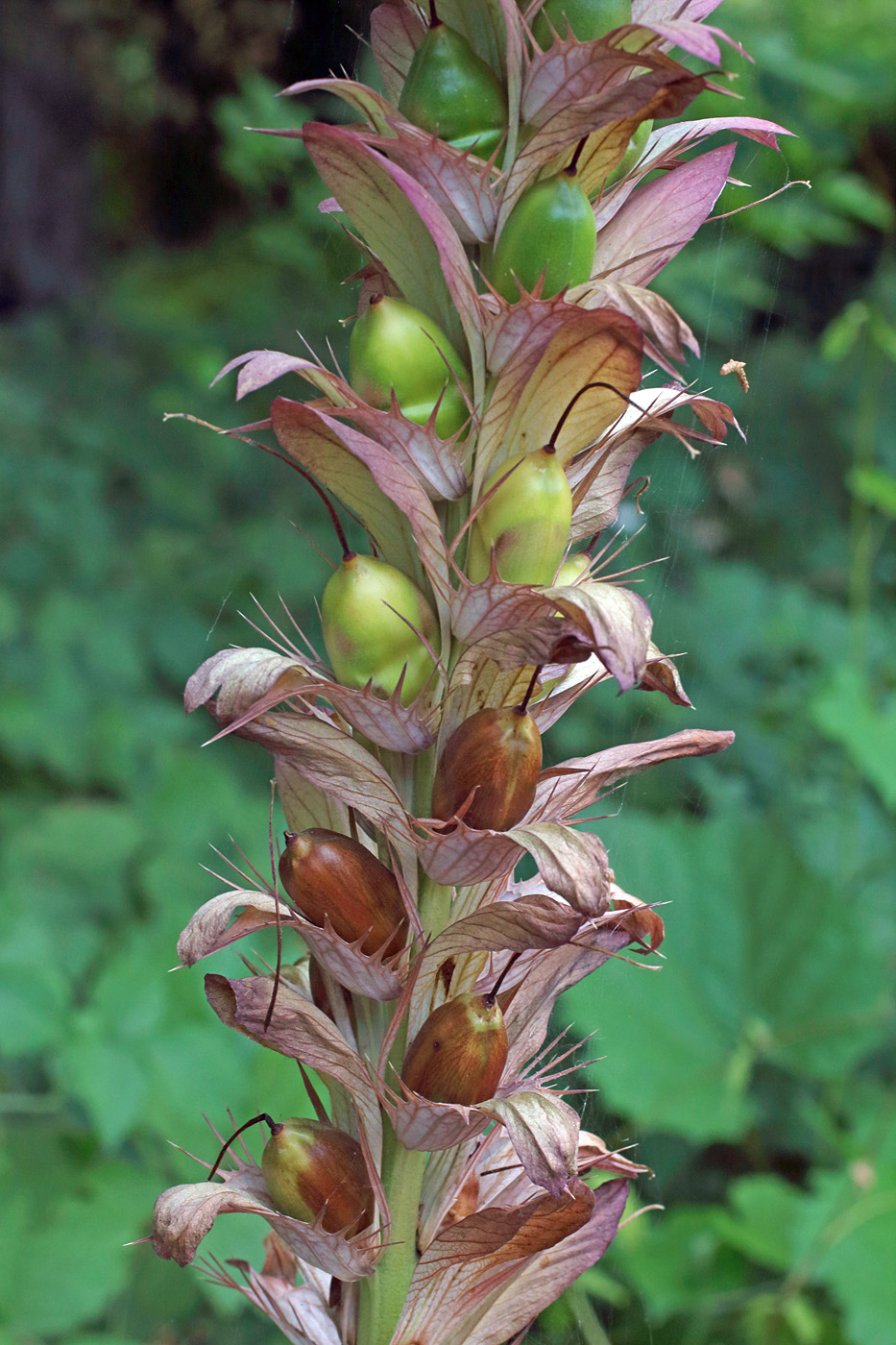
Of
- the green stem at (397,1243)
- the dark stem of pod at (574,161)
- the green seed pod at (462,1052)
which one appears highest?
the dark stem of pod at (574,161)

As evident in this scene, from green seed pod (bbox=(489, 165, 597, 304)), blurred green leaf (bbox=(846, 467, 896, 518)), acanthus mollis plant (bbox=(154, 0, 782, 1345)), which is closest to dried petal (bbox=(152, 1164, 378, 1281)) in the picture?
acanthus mollis plant (bbox=(154, 0, 782, 1345))

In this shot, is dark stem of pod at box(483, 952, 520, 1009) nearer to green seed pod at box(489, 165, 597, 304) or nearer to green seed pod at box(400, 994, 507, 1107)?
green seed pod at box(400, 994, 507, 1107)

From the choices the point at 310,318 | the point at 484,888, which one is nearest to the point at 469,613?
the point at 484,888

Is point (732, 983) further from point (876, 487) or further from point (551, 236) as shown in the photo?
point (551, 236)

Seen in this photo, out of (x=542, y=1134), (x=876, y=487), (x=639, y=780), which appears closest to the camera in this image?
(x=542, y=1134)

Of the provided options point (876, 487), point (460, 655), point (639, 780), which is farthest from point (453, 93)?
point (876, 487)

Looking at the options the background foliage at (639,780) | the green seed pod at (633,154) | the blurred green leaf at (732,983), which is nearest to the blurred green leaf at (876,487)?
the background foliage at (639,780)

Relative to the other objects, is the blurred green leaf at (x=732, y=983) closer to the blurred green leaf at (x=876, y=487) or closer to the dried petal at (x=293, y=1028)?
the blurred green leaf at (x=876, y=487)
